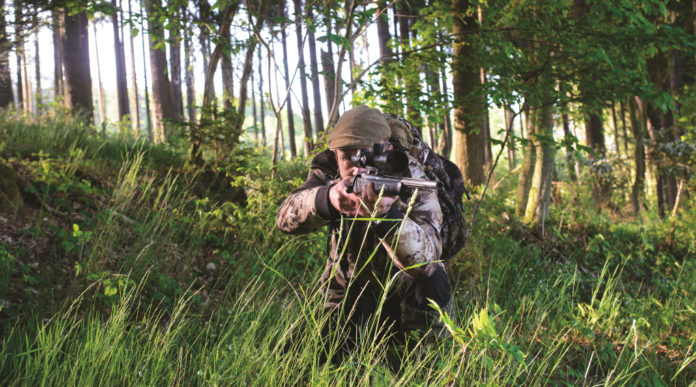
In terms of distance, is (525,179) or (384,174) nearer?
(384,174)

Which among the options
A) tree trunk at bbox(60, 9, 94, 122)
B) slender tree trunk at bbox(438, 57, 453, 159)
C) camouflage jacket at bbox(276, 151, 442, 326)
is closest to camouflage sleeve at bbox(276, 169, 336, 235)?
camouflage jacket at bbox(276, 151, 442, 326)

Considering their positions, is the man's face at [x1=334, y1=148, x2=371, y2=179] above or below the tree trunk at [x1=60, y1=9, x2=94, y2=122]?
below

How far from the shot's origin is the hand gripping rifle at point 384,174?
1.51 m

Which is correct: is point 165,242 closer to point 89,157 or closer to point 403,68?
point 89,157

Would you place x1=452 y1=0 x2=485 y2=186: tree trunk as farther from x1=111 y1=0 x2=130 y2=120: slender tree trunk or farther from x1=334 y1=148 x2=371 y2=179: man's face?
x1=111 y1=0 x2=130 y2=120: slender tree trunk

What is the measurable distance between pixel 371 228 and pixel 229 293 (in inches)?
71.5

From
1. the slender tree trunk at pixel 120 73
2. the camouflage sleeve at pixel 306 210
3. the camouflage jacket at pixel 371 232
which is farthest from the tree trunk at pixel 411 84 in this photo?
the slender tree trunk at pixel 120 73

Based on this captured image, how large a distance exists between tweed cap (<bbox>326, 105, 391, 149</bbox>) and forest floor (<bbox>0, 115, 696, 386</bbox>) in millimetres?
669

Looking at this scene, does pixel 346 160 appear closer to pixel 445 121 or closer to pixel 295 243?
pixel 295 243

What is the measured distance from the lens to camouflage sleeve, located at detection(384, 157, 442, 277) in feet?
5.21

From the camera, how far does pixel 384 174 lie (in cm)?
176

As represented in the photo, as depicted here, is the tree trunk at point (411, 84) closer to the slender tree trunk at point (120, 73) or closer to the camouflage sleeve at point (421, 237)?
the camouflage sleeve at point (421, 237)

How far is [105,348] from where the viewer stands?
167 centimetres

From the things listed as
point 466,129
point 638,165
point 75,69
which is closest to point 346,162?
point 466,129
